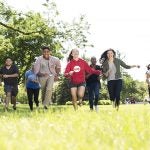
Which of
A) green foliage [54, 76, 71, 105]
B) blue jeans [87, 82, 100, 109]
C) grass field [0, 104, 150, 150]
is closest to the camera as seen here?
grass field [0, 104, 150, 150]

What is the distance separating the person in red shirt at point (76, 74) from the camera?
44.6 ft

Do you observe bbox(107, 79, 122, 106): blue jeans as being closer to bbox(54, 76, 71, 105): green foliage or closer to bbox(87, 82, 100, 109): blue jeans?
bbox(87, 82, 100, 109): blue jeans

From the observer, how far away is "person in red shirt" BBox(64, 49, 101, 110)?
1359 centimetres

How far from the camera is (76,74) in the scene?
539 inches

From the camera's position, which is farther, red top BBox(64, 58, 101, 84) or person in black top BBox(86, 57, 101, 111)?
person in black top BBox(86, 57, 101, 111)

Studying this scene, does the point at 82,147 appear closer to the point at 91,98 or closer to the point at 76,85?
the point at 76,85

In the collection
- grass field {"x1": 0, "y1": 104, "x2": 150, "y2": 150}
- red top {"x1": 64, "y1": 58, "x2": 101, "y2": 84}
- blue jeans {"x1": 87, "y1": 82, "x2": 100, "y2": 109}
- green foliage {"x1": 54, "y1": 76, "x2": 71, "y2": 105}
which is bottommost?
grass field {"x1": 0, "y1": 104, "x2": 150, "y2": 150}

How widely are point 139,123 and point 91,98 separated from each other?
9235 millimetres

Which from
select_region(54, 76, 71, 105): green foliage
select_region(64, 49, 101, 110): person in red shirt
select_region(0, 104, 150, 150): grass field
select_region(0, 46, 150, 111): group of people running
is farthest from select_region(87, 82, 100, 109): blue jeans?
select_region(54, 76, 71, 105): green foliage

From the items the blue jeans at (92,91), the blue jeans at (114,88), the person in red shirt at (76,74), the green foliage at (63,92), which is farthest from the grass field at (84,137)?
the green foliage at (63,92)

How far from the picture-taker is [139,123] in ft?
18.5

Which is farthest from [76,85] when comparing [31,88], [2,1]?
[2,1]

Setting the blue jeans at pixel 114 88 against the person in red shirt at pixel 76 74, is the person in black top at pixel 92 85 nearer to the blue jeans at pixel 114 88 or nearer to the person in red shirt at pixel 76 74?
the person in red shirt at pixel 76 74

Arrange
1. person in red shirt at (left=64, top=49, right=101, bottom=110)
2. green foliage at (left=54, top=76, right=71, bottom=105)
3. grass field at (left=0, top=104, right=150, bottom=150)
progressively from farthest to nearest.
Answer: green foliage at (left=54, top=76, right=71, bottom=105)
person in red shirt at (left=64, top=49, right=101, bottom=110)
grass field at (left=0, top=104, right=150, bottom=150)
